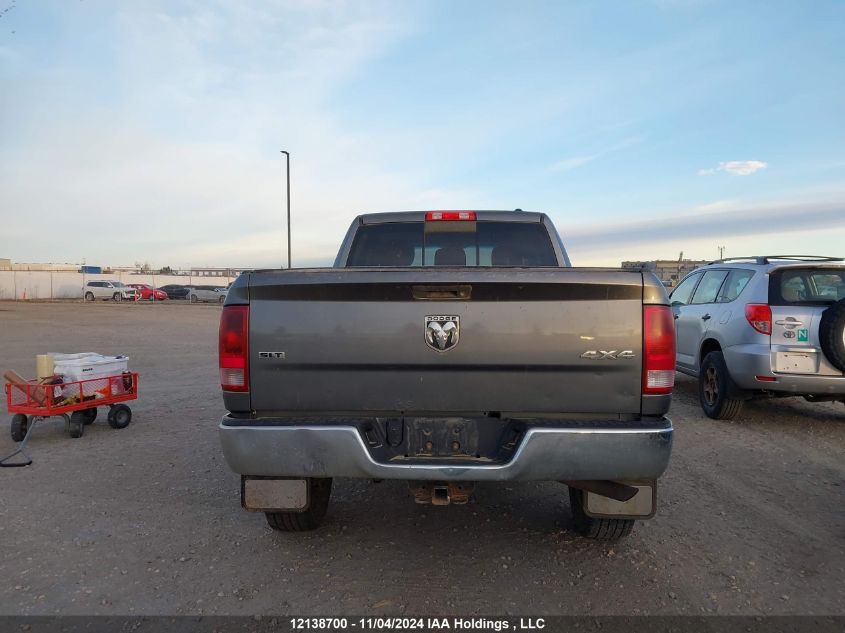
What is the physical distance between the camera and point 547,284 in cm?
278

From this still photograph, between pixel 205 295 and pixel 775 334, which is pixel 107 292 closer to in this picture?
pixel 205 295

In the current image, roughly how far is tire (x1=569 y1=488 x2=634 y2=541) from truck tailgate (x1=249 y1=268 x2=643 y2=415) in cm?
97

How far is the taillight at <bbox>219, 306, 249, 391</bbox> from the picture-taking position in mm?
2842

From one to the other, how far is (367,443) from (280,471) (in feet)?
1.44

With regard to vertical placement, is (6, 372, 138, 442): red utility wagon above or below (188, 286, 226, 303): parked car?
below

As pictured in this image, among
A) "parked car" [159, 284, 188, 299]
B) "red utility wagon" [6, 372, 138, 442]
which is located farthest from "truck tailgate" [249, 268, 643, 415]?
"parked car" [159, 284, 188, 299]

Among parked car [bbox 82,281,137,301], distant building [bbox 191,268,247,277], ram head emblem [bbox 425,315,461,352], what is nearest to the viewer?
ram head emblem [bbox 425,315,461,352]

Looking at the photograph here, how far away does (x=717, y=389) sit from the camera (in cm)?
675

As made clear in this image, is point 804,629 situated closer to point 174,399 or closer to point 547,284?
point 547,284

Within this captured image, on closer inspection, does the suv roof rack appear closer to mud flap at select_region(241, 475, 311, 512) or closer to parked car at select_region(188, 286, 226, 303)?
mud flap at select_region(241, 475, 311, 512)

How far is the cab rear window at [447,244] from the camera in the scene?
4.75 metres

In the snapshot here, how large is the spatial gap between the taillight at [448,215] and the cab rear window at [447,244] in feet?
0.28

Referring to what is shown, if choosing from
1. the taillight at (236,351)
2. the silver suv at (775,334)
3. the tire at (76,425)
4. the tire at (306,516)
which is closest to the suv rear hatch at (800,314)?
the silver suv at (775,334)

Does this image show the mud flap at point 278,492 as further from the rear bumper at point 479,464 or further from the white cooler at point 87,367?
the white cooler at point 87,367
